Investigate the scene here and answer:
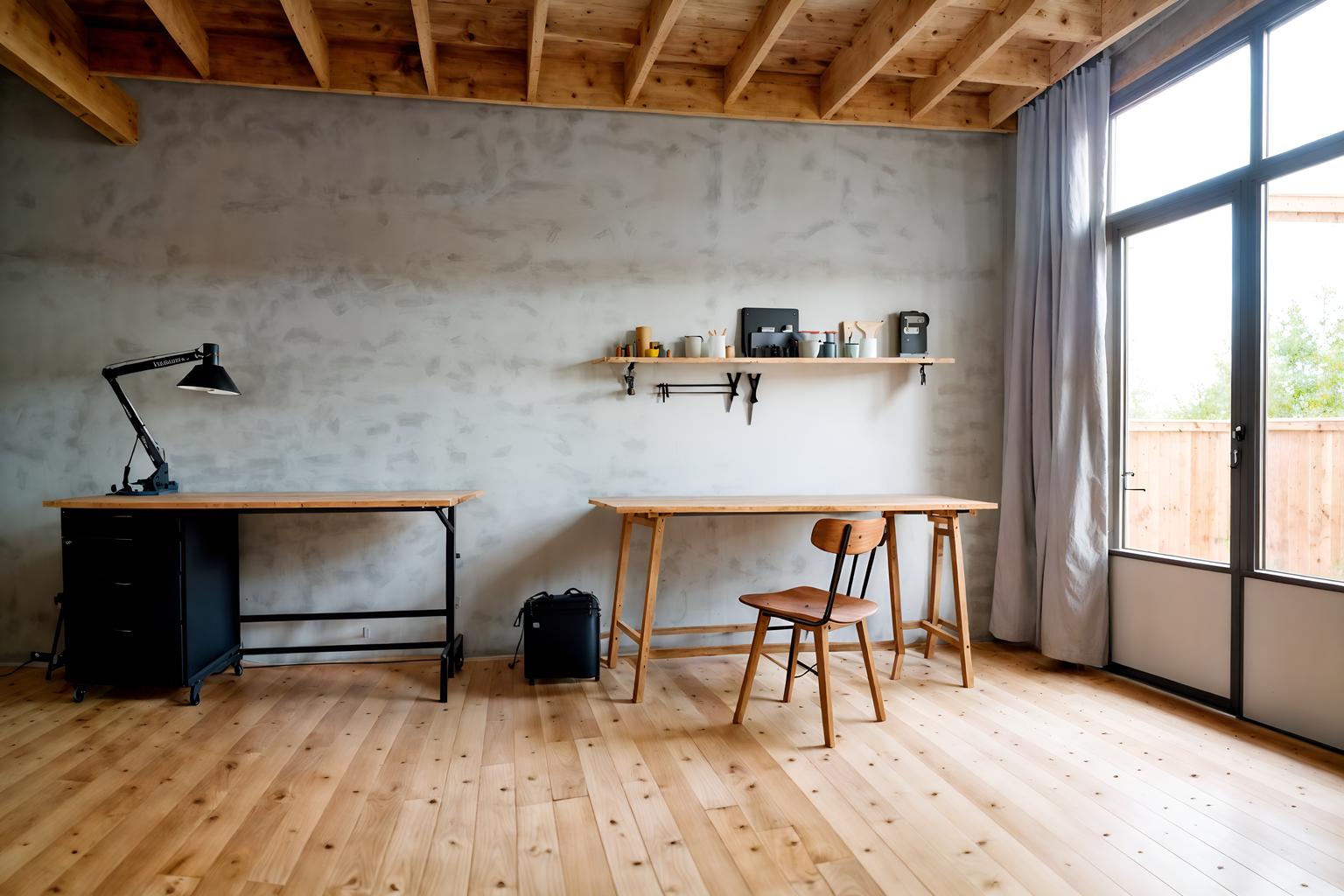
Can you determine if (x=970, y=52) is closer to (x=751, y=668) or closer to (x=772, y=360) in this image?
(x=772, y=360)

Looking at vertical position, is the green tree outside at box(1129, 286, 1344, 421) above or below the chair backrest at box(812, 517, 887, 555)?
above

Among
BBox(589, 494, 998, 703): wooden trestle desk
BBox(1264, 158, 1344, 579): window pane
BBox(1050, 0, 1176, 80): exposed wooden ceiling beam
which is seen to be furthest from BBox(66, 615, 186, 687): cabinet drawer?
BBox(1050, 0, 1176, 80): exposed wooden ceiling beam

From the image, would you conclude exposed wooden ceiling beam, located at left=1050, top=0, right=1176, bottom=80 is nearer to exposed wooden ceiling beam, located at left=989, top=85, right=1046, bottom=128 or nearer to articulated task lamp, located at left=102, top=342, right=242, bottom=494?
exposed wooden ceiling beam, located at left=989, top=85, right=1046, bottom=128

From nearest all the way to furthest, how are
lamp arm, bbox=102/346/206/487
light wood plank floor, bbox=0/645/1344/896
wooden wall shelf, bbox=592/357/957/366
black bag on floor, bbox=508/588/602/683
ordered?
light wood plank floor, bbox=0/645/1344/896 → lamp arm, bbox=102/346/206/487 → black bag on floor, bbox=508/588/602/683 → wooden wall shelf, bbox=592/357/957/366

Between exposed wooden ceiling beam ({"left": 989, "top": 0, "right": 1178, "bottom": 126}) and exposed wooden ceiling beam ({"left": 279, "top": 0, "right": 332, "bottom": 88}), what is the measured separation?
11.4 ft

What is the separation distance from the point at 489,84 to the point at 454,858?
11.5ft

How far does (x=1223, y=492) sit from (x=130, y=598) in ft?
15.0

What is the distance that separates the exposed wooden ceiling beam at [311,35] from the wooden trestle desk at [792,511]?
7.84ft

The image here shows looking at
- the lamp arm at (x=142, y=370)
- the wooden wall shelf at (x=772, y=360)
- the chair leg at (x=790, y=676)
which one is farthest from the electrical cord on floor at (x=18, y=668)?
the chair leg at (x=790, y=676)

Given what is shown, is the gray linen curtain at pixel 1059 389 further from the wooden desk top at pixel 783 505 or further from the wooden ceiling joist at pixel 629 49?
the wooden desk top at pixel 783 505

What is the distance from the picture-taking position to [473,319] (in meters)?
4.05

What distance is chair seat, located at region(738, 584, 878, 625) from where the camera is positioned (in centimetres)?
296

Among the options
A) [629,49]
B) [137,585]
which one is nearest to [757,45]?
[629,49]

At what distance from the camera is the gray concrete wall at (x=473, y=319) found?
382 centimetres
